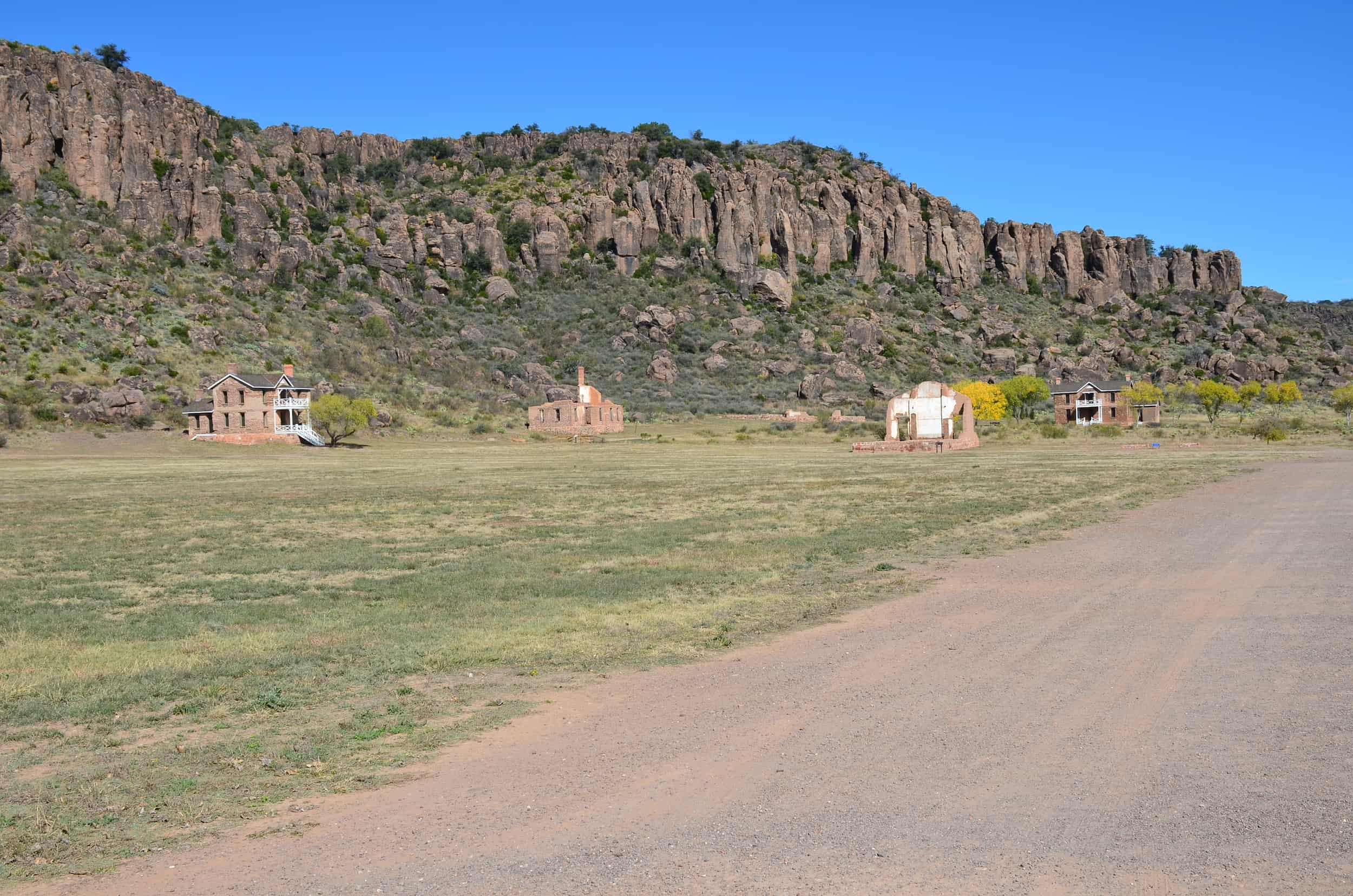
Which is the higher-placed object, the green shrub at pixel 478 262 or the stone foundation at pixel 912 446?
the green shrub at pixel 478 262

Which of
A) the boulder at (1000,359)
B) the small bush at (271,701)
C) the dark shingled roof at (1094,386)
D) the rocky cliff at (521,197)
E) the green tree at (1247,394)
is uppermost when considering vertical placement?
the rocky cliff at (521,197)

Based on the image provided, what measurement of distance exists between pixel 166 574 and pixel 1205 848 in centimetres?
1687

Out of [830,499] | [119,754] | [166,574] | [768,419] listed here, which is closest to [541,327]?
[768,419]

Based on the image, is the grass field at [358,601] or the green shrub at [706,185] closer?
the grass field at [358,601]

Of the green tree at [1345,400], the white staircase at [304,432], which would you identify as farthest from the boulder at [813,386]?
the white staircase at [304,432]

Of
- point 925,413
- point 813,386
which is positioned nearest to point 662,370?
point 813,386

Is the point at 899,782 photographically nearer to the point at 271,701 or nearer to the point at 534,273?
the point at 271,701

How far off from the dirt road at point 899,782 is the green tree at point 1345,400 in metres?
90.1

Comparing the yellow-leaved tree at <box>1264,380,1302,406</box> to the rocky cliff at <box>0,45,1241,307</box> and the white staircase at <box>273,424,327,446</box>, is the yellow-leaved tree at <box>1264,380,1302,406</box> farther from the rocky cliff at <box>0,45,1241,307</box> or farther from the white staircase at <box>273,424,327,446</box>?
the white staircase at <box>273,424,327,446</box>

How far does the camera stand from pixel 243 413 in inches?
3162

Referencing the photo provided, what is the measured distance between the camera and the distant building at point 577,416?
90.1m

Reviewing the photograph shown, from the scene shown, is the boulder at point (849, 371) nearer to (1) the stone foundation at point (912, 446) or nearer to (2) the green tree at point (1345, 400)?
(2) the green tree at point (1345, 400)

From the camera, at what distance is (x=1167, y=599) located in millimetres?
14969

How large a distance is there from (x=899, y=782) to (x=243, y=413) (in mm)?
79763
